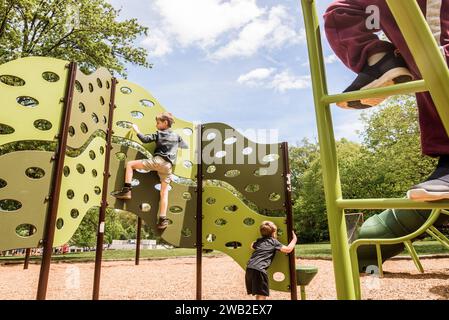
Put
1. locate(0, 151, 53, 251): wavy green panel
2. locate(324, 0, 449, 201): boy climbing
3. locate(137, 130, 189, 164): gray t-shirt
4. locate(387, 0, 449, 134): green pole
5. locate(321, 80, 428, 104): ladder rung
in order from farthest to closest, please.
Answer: locate(137, 130, 189, 164): gray t-shirt, locate(0, 151, 53, 251): wavy green panel, locate(324, 0, 449, 201): boy climbing, locate(321, 80, 428, 104): ladder rung, locate(387, 0, 449, 134): green pole

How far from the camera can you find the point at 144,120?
452 centimetres

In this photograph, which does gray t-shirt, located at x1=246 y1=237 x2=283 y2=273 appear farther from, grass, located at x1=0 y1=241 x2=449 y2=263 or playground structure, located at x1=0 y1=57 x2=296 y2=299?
grass, located at x1=0 y1=241 x2=449 y2=263

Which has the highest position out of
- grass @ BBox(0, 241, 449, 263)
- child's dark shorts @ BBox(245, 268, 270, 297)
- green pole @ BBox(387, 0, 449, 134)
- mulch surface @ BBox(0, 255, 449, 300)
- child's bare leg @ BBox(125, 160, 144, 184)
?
child's bare leg @ BBox(125, 160, 144, 184)

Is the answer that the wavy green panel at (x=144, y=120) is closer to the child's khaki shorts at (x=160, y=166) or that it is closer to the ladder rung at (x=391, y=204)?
the child's khaki shorts at (x=160, y=166)

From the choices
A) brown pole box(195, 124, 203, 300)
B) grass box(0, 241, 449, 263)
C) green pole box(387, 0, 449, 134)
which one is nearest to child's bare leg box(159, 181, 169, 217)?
brown pole box(195, 124, 203, 300)

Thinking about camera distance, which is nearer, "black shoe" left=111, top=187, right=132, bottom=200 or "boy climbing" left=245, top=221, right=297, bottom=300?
"boy climbing" left=245, top=221, right=297, bottom=300

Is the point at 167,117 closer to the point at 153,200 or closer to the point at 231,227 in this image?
the point at 153,200

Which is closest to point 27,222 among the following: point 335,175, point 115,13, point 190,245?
point 190,245

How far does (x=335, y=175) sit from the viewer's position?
0.86 meters

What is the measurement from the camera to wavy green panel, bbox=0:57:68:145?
114 inches

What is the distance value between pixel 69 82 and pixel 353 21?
2.98 m

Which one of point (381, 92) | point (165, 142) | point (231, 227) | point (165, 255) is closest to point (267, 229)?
point (231, 227)

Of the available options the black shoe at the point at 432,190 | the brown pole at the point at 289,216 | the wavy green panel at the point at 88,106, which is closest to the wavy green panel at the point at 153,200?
the wavy green panel at the point at 88,106

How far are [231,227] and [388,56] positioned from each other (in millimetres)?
3664
